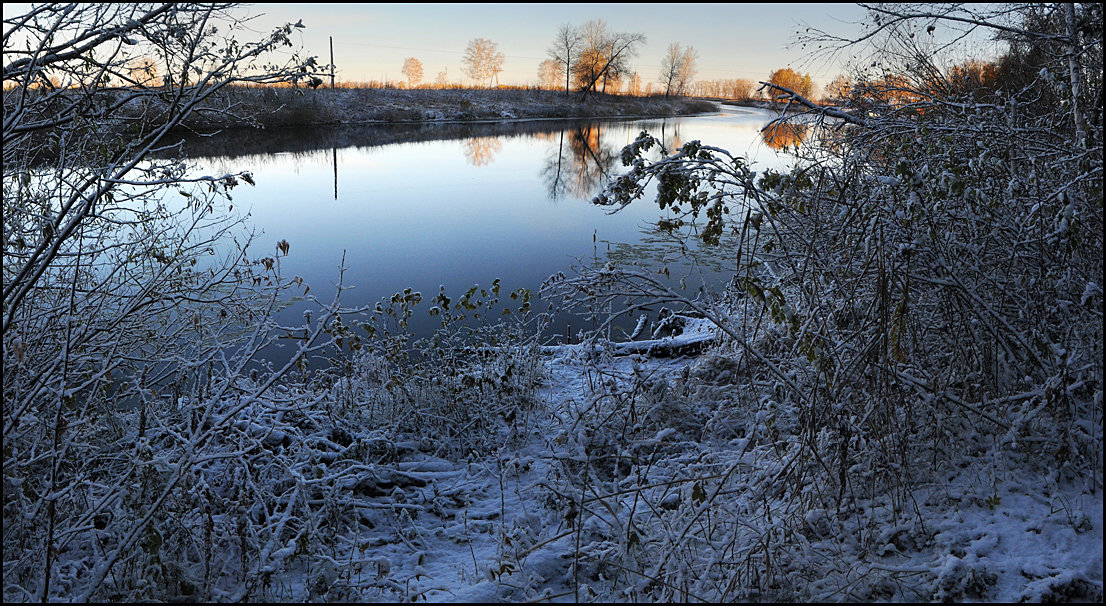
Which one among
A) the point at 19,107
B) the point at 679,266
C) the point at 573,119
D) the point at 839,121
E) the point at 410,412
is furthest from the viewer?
the point at 573,119

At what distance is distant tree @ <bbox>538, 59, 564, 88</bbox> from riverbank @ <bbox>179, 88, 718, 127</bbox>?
31.4 ft

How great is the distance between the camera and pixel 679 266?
11117 mm

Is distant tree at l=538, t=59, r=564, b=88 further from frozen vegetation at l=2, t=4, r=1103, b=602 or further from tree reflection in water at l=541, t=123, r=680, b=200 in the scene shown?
frozen vegetation at l=2, t=4, r=1103, b=602

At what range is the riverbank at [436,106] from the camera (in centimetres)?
3231

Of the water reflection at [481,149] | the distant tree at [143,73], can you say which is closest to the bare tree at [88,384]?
the distant tree at [143,73]

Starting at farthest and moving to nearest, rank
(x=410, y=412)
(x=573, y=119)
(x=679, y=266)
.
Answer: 1. (x=573, y=119)
2. (x=679, y=266)
3. (x=410, y=412)

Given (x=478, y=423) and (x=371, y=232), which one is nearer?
(x=478, y=423)

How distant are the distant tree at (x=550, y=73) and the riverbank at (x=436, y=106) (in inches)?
377

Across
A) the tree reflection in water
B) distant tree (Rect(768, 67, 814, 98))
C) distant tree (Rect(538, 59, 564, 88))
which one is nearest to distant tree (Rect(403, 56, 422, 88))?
distant tree (Rect(538, 59, 564, 88))

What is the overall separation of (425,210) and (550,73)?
200 feet

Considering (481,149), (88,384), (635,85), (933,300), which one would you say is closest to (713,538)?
(933,300)

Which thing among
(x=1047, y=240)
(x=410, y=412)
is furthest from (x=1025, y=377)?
(x=410, y=412)

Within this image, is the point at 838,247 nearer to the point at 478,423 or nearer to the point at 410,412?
the point at 478,423

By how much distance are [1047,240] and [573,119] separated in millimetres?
49534
